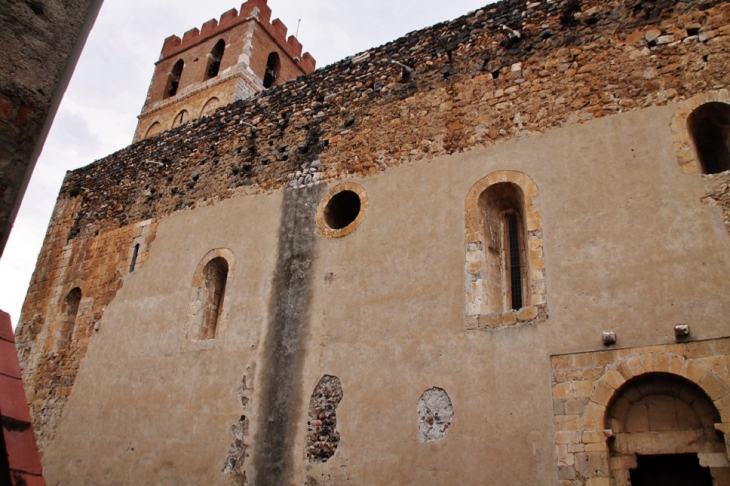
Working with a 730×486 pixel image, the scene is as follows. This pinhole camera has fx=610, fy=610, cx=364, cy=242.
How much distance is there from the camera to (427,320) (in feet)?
23.6

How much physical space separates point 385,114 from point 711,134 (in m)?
4.20

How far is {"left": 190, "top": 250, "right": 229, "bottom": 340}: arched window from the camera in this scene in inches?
379

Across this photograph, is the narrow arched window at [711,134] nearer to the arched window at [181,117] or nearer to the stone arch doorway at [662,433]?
the stone arch doorway at [662,433]

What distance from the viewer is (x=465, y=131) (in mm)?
8031

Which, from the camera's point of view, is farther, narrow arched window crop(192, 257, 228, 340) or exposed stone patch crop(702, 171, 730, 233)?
narrow arched window crop(192, 257, 228, 340)

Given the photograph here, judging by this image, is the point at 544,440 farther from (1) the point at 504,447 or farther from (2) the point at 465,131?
(2) the point at 465,131

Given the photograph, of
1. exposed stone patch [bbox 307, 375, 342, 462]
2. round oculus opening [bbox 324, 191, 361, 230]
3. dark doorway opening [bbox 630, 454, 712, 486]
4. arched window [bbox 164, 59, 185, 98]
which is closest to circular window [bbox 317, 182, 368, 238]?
round oculus opening [bbox 324, 191, 361, 230]

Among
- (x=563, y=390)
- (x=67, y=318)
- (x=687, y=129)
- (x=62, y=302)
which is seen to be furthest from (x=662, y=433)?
(x=62, y=302)

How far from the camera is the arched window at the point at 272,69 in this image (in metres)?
22.4

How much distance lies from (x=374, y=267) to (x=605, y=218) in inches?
114

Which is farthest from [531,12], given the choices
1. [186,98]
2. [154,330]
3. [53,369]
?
[186,98]

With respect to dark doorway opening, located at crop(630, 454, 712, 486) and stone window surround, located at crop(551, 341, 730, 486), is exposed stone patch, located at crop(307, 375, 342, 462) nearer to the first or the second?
stone window surround, located at crop(551, 341, 730, 486)

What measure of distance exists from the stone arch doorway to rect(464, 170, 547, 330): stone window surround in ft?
4.04

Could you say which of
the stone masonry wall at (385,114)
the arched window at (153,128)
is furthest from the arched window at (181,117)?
the stone masonry wall at (385,114)
